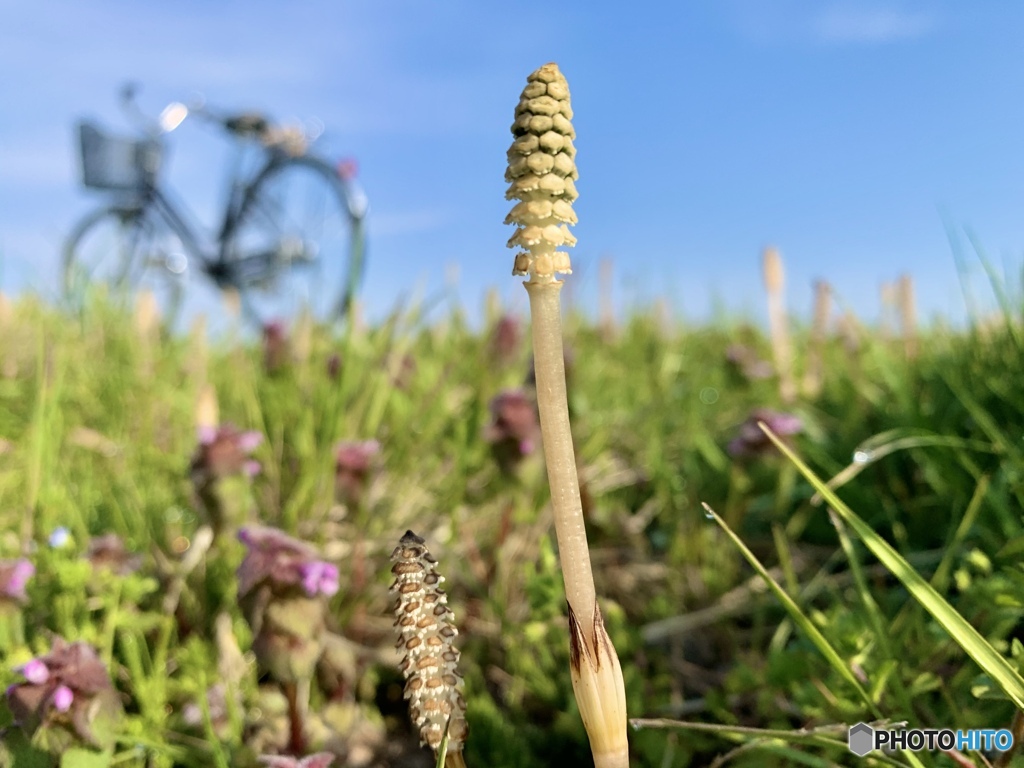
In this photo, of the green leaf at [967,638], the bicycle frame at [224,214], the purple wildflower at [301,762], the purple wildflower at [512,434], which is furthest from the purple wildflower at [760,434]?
the bicycle frame at [224,214]

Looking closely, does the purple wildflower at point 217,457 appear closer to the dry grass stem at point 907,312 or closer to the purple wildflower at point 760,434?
the purple wildflower at point 760,434

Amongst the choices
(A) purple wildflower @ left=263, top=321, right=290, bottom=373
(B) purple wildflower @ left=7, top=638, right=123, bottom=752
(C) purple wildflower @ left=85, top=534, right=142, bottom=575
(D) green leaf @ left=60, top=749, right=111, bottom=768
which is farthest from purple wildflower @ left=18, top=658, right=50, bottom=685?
(A) purple wildflower @ left=263, top=321, right=290, bottom=373

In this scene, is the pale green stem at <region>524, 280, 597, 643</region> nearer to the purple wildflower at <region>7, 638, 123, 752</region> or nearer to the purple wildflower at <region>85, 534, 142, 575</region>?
the purple wildflower at <region>7, 638, 123, 752</region>

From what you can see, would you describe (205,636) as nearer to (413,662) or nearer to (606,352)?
(413,662)

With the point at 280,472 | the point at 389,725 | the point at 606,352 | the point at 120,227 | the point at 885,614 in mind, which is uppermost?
the point at 120,227

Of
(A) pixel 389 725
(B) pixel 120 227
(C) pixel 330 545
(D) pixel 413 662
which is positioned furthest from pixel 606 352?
(B) pixel 120 227

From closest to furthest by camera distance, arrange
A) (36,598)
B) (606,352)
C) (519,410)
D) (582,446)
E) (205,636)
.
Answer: (36,598) → (205,636) → (519,410) → (582,446) → (606,352)

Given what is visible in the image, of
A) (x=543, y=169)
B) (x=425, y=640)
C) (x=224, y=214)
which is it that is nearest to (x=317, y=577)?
(x=425, y=640)
